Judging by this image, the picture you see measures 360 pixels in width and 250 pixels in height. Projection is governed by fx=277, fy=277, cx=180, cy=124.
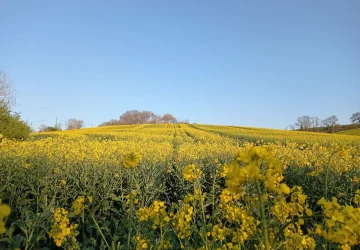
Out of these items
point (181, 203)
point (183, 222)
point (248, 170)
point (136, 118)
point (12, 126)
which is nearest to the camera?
point (248, 170)

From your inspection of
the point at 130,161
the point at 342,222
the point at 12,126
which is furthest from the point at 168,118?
the point at 342,222

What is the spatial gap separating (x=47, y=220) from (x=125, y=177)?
1546 millimetres

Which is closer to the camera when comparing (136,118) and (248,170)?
(248,170)

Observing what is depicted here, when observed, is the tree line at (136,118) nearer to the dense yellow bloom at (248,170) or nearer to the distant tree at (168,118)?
the distant tree at (168,118)

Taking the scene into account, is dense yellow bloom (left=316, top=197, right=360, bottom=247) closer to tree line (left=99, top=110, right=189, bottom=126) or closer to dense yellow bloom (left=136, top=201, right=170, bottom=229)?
dense yellow bloom (left=136, top=201, right=170, bottom=229)

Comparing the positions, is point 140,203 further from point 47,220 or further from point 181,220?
point 181,220

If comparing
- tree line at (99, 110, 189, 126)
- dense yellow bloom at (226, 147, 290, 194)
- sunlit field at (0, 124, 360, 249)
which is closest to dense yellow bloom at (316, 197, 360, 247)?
sunlit field at (0, 124, 360, 249)

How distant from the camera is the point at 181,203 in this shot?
3.20m

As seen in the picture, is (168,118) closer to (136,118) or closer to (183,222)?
(136,118)

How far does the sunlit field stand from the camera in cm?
97

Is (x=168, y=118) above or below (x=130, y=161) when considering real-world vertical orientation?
above

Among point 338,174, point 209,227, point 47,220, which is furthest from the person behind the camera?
point 338,174

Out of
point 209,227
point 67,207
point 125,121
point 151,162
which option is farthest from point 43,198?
point 125,121

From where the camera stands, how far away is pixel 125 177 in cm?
480
